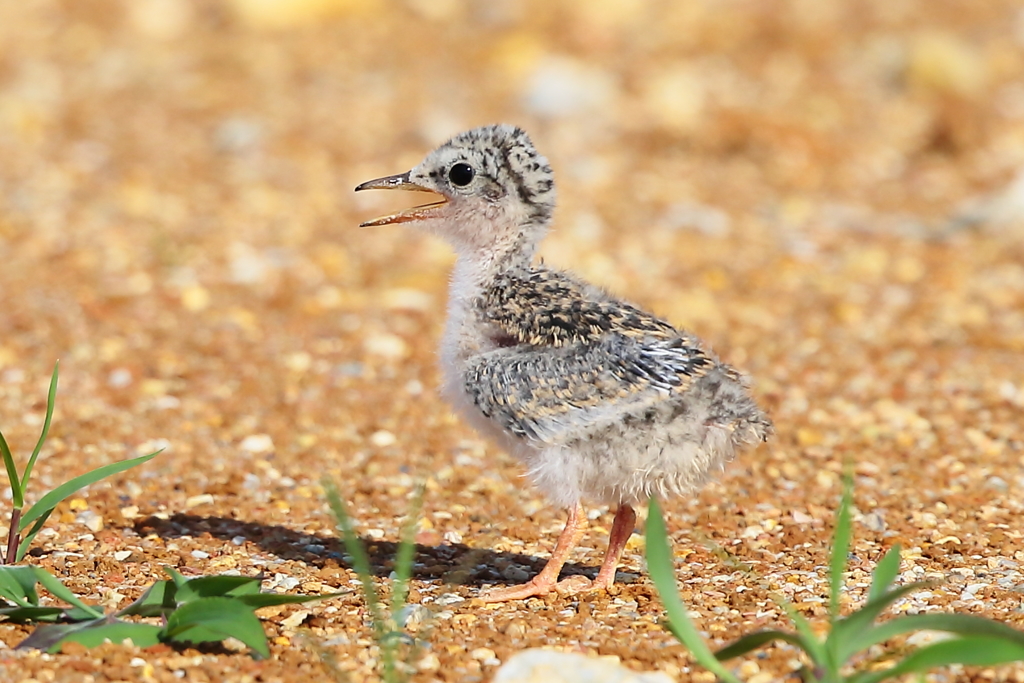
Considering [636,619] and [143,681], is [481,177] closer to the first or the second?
[636,619]

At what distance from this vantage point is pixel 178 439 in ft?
16.5

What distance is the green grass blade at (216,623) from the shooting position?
2879mm

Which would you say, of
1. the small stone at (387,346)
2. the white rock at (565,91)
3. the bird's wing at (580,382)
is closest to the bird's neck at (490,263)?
the bird's wing at (580,382)

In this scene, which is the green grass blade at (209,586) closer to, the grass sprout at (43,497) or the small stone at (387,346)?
the grass sprout at (43,497)

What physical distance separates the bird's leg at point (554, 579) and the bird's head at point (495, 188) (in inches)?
33.5

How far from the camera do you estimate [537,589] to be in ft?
11.6

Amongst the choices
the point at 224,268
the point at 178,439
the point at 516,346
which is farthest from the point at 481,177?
the point at 224,268

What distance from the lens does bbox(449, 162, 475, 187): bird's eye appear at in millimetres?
3984

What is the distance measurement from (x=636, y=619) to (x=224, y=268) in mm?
4125

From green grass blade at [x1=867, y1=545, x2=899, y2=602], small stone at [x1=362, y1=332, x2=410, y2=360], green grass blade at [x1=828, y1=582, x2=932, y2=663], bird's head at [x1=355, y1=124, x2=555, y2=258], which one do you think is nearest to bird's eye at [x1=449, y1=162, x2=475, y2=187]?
bird's head at [x1=355, y1=124, x2=555, y2=258]

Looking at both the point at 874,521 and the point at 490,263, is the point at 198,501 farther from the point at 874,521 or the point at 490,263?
the point at 874,521

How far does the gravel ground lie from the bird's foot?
0.14 feet

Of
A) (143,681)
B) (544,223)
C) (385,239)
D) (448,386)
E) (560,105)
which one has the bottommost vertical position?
(143,681)

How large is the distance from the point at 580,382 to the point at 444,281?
355cm
